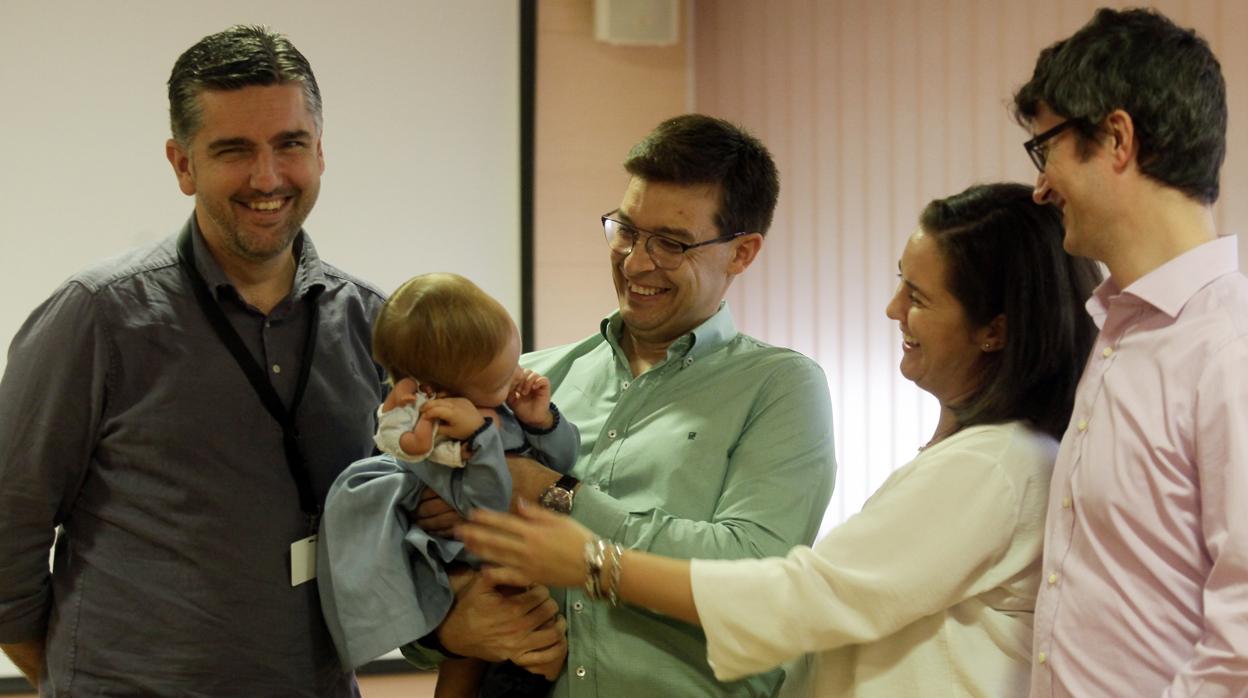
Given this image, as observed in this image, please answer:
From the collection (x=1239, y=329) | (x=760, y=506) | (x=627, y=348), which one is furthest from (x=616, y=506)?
(x=1239, y=329)

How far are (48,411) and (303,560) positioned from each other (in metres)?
0.50

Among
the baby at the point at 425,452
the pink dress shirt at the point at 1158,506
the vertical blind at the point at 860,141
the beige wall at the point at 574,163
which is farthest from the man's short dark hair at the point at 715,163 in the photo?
the beige wall at the point at 574,163

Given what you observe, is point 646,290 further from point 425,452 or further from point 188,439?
point 188,439

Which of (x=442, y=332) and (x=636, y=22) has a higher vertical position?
(x=636, y=22)

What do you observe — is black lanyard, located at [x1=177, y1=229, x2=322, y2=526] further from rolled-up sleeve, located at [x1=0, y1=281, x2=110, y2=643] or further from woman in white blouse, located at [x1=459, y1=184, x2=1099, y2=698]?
woman in white blouse, located at [x1=459, y1=184, x2=1099, y2=698]

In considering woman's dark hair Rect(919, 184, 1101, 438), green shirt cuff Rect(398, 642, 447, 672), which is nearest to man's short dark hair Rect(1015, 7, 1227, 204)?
woman's dark hair Rect(919, 184, 1101, 438)

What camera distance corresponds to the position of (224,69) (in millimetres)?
2139

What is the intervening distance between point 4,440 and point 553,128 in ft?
8.69

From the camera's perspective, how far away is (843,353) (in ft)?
14.1

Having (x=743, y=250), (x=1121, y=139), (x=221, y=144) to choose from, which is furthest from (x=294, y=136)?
(x=1121, y=139)

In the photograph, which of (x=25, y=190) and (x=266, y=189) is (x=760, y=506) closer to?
(x=266, y=189)

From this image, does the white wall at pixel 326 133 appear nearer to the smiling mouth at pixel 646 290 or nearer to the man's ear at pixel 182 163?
the man's ear at pixel 182 163

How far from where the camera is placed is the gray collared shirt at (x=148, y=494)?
2080 mm

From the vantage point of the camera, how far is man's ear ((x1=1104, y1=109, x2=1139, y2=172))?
1595 mm
